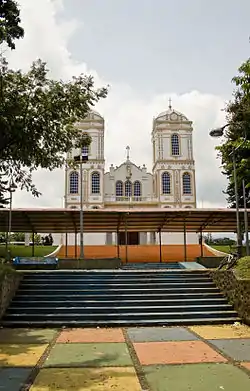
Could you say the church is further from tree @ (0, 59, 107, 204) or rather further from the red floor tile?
the red floor tile

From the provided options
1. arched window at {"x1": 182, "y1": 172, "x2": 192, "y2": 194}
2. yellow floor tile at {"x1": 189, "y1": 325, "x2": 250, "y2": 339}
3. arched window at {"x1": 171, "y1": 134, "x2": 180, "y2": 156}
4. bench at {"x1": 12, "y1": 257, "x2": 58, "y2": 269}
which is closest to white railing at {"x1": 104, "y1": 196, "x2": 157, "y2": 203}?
arched window at {"x1": 182, "y1": 172, "x2": 192, "y2": 194}

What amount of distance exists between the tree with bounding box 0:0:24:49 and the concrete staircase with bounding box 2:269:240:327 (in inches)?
253

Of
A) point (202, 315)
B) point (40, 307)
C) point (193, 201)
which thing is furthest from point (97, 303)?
point (193, 201)

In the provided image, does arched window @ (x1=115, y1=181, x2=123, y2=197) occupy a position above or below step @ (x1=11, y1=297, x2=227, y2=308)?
above

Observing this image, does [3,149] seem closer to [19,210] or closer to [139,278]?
[139,278]

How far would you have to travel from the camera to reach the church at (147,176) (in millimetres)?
47375

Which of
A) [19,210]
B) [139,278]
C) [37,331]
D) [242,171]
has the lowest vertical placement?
[37,331]

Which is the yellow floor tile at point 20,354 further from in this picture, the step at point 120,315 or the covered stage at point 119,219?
the covered stage at point 119,219

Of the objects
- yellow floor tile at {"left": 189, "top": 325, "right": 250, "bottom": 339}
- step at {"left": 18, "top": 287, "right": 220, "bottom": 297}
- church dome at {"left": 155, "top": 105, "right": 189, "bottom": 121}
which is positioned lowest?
→ yellow floor tile at {"left": 189, "top": 325, "right": 250, "bottom": 339}

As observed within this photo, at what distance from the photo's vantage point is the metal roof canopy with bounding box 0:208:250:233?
2003cm

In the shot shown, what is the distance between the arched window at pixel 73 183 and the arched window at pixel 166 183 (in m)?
10.5

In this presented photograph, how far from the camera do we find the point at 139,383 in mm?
4977

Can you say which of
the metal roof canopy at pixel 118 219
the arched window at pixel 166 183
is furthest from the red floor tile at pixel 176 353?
the arched window at pixel 166 183

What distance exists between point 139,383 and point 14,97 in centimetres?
756
